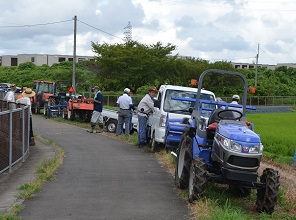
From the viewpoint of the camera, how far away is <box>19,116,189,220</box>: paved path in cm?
757

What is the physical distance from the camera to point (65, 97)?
32156 mm

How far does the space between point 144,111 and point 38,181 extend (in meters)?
6.85

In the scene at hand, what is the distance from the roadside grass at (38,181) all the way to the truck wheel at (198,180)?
8.65ft

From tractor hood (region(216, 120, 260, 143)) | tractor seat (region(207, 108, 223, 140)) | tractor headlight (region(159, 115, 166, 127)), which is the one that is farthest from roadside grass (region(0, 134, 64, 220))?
tractor hood (region(216, 120, 260, 143))

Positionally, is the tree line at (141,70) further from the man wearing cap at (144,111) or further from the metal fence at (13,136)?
the metal fence at (13,136)

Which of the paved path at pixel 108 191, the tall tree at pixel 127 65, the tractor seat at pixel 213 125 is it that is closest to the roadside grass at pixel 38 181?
the paved path at pixel 108 191

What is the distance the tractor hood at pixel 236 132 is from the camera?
306 inches

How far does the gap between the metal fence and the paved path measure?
3.64ft

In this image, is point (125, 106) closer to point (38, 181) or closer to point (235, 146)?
point (38, 181)

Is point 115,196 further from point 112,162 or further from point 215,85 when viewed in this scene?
point 215,85

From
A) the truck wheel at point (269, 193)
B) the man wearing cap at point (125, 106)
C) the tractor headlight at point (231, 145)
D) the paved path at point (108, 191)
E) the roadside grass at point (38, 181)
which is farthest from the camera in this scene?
the man wearing cap at point (125, 106)

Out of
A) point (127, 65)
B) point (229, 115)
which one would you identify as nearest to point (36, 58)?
point (127, 65)

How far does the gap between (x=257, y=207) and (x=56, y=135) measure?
43.1 feet

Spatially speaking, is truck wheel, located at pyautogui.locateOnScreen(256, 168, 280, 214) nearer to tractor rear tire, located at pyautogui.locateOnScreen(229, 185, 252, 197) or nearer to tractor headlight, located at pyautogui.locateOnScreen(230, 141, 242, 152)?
tractor headlight, located at pyautogui.locateOnScreen(230, 141, 242, 152)
